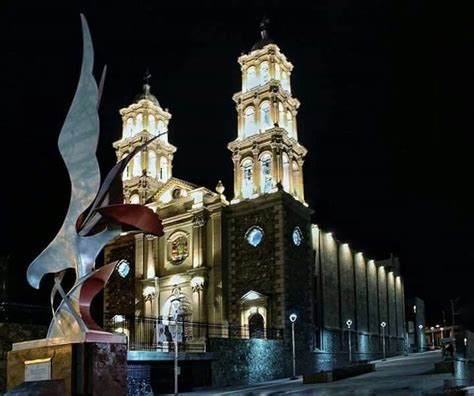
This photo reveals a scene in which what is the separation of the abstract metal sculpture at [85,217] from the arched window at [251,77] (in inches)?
1390

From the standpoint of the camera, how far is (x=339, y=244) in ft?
182

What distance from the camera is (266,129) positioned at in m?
47.7

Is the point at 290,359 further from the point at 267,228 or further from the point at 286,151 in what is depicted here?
the point at 286,151

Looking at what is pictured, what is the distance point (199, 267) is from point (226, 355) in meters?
12.3

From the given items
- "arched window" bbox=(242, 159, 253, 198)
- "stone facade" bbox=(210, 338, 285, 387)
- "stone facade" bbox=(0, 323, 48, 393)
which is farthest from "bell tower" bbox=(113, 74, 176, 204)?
"stone facade" bbox=(0, 323, 48, 393)

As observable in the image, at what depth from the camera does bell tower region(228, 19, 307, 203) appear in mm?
46406

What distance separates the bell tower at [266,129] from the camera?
46.4 meters

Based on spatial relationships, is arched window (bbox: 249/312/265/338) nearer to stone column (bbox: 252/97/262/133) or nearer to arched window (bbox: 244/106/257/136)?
stone column (bbox: 252/97/262/133)

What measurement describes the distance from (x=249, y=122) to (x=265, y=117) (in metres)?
1.43

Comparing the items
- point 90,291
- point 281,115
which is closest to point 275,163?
point 281,115

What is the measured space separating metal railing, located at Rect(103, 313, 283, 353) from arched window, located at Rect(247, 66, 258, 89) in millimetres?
18456

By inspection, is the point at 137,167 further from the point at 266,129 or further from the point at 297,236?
the point at 297,236

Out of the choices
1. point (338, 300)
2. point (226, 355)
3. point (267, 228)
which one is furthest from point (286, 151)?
point (226, 355)

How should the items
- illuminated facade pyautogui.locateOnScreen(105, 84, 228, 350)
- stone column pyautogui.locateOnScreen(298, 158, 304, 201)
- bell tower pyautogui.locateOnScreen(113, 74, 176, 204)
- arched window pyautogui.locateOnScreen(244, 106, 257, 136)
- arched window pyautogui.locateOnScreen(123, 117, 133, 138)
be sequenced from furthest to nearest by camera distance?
1. arched window pyautogui.locateOnScreen(123, 117, 133, 138)
2. bell tower pyautogui.locateOnScreen(113, 74, 176, 204)
3. arched window pyautogui.locateOnScreen(244, 106, 257, 136)
4. stone column pyautogui.locateOnScreen(298, 158, 304, 201)
5. illuminated facade pyautogui.locateOnScreen(105, 84, 228, 350)
